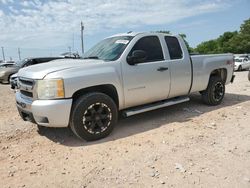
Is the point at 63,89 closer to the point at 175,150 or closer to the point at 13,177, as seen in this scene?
the point at 13,177

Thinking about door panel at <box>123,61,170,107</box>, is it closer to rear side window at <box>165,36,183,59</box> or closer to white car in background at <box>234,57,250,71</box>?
rear side window at <box>165,36,183,59</box>

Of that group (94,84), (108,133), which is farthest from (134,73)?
(108,133)

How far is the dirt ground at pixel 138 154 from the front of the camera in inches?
134

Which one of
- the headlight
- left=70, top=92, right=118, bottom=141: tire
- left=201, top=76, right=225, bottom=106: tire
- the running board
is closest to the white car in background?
left=201, top=76, right=225, bottom=106: tire

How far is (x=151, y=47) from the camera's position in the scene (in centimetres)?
575

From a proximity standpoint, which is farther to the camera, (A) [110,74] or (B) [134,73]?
(B) [134,73]

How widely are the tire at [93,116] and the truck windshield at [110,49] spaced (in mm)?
918

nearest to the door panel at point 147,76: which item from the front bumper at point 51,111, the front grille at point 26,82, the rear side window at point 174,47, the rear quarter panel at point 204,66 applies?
the rear side window at point 174,47

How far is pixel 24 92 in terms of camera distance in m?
4.88

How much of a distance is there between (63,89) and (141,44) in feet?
6.72

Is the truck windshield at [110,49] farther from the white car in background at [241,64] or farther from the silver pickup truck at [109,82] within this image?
the white car in background at [241,64]

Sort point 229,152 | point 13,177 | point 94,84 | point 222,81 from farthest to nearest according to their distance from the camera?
point 222,81
point 94,84
point 229,152
point 13,177

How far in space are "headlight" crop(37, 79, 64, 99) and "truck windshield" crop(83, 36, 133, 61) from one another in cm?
127

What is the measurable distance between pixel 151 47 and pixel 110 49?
2.95ft
